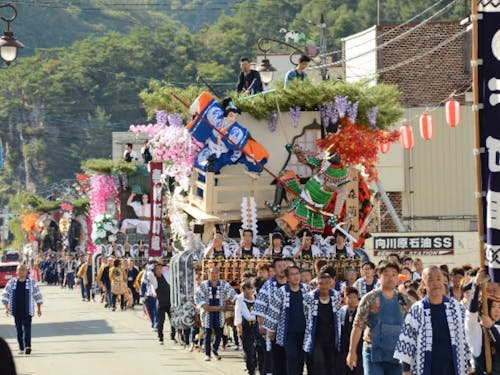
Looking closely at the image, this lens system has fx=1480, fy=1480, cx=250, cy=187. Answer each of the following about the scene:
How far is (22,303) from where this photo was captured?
24.6m

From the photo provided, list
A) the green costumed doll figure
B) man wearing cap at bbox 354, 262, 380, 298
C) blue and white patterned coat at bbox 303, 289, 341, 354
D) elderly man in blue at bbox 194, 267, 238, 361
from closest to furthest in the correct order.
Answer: blue and white patterned coat at bbox 303, 289, 341, 354, man wearing cap at bbox 354, 262, 380, 298, elderly man in blue at bbox 194, 267, 238, 361, the green costumed doll figure

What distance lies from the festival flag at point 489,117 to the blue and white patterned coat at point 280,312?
5.28m

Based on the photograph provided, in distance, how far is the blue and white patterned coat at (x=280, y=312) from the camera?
55.6 feet

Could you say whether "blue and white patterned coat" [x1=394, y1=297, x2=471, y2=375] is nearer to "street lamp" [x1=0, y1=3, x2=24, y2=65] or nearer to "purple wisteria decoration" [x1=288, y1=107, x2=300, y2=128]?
"street lamp" [x1=0, y1=3, x2=24, y2=65]

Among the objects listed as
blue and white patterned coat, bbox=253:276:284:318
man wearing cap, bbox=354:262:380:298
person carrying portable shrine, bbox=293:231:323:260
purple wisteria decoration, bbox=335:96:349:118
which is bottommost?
blue and white patterned coat, bbox=253:276:284:318

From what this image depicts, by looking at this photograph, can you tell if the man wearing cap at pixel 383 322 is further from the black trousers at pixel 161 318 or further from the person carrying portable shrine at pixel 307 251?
the black trousers at pixel 161 318

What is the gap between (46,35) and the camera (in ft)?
642

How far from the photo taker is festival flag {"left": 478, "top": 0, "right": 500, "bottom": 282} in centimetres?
1166

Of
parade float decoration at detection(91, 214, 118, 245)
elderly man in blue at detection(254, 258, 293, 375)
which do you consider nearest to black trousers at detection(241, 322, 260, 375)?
elderly man in blue at detection(254, 258, 293, 375)

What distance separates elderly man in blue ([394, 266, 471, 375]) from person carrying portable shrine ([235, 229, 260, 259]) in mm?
11025

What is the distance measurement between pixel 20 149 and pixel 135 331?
116 m

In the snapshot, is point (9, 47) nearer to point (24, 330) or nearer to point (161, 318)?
point (24, 330)

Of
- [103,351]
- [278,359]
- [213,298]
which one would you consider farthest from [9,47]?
[278,359]

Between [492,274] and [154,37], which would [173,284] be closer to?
[492,274]
